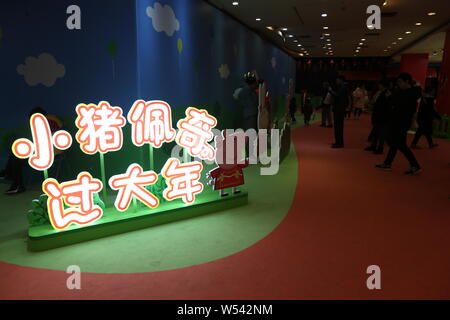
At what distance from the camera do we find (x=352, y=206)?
4.05 m

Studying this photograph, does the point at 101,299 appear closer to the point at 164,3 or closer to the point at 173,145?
the point at 173,145

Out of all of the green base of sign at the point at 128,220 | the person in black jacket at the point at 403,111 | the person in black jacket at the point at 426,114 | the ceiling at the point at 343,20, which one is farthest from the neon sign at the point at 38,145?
the person in black jacket at the point at 426,114

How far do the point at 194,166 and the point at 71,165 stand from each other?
2007 millimetres

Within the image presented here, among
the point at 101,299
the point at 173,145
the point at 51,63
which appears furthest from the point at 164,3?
the point at 101,299

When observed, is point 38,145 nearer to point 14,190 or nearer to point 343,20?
point 14,190

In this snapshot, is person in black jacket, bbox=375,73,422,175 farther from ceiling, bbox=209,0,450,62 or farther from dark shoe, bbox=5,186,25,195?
dark shoe, bbox=5,186,25,195

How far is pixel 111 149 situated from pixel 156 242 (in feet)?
3.09

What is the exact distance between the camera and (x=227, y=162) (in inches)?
157

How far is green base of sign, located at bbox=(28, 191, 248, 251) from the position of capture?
9.62 ft

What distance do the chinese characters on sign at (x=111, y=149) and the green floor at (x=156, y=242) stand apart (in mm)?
286

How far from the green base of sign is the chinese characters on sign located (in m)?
0.07

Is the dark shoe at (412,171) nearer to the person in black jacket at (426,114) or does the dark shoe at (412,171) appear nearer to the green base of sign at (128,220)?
the person in black jacket at (426,114)

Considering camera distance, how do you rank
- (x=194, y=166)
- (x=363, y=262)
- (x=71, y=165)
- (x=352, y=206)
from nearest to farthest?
1. (x=363, y=262)
2. (x=194, y=166)
3. (x=352, y=206)
4. (x=71, y=165)

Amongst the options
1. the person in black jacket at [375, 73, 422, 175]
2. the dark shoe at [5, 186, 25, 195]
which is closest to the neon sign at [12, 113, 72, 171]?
the dark shoe at [5, 186, 25, 195]
